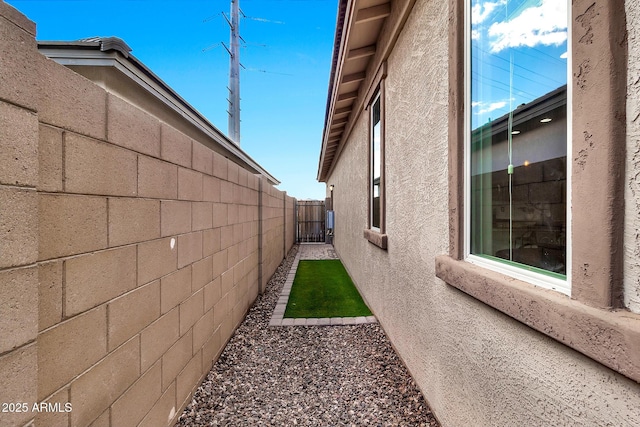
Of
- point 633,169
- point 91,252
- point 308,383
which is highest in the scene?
point 633,169

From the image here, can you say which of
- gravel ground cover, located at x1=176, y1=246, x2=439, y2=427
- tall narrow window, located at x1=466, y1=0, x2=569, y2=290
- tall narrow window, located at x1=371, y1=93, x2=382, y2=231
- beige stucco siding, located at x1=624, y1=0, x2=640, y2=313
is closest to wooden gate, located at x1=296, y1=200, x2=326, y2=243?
tall narrow window, located at x1=371, y1=93, x2=382, y2=231

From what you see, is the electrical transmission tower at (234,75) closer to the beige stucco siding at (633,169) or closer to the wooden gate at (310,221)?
the wooden gate at (310,221)

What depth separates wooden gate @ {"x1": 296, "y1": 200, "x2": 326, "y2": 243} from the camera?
1517 centimetres

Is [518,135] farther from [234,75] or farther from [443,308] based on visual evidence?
[234,75]

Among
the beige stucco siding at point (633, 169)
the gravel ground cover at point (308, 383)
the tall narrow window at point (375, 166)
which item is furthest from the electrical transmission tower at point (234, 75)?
the beige stucco siding at point (633, 169)

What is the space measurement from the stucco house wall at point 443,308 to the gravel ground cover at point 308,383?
0.25 m

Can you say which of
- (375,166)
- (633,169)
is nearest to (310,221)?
(375,166)

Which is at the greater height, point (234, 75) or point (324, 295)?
point (234, 75)

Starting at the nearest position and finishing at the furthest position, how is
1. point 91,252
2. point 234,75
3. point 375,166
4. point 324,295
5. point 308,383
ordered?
point 91,252, point 308,383, point 375,166, point 324,295, point 234,75

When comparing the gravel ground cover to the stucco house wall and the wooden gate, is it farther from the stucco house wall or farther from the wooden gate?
the wooden gate

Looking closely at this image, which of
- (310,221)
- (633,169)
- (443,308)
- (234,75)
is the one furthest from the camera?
(310,221)

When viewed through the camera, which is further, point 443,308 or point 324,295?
point 324,295

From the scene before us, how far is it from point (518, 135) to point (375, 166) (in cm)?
297

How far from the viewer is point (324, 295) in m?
5.48
